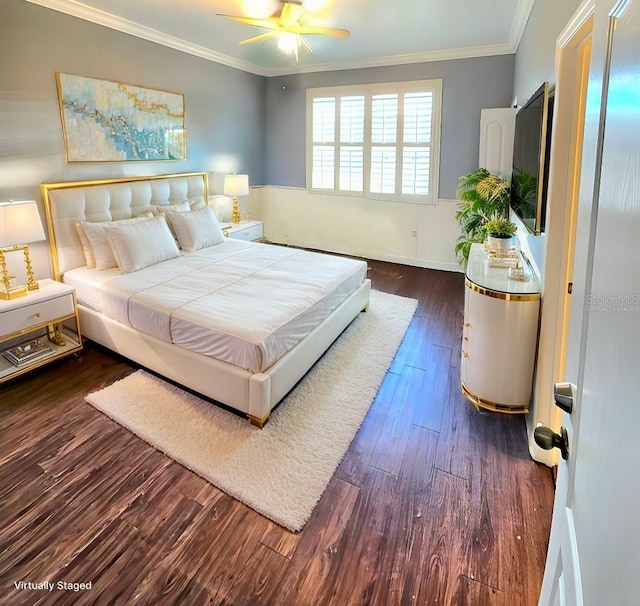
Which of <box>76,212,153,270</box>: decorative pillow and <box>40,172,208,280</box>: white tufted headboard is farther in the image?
<box>76,212,153,270</box>: decorative pillow

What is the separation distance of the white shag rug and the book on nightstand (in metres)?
0.67

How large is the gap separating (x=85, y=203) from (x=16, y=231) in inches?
36.7

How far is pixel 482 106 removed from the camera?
510 centimetres

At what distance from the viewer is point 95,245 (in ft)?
11.8

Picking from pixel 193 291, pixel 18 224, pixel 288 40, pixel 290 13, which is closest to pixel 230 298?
pixel 193 291

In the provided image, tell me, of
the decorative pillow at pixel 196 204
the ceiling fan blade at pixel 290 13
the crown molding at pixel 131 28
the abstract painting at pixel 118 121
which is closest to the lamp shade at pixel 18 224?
the abstract painting at pixel 118 121

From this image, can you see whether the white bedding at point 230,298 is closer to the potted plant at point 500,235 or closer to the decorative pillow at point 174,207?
the decorative pillow at point 174,207

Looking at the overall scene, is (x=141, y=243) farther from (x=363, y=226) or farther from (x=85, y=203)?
(x=363, y=226)

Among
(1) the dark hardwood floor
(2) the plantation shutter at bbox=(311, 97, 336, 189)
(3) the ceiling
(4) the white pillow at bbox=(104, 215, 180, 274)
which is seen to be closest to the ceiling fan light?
(3) the ceiling

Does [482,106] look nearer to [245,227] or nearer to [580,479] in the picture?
[245,227]

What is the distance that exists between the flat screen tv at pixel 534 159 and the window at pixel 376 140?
229cm

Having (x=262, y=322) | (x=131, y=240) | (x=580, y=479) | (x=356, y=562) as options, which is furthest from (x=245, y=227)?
(x=580, y=479)

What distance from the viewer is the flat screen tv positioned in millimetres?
2266

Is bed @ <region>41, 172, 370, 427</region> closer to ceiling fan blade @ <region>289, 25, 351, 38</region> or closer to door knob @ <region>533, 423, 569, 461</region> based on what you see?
door knob @ <region>533, 423, 569, 461</region>
